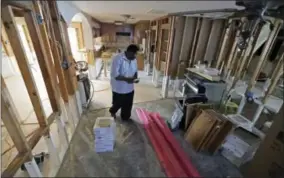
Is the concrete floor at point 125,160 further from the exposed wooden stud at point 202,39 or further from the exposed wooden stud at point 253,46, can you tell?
the exposed wooden stud at point 202,39

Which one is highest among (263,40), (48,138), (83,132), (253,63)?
(263,40)

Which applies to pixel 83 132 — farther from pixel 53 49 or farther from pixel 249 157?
pixel 249 157

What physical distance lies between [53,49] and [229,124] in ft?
6.84

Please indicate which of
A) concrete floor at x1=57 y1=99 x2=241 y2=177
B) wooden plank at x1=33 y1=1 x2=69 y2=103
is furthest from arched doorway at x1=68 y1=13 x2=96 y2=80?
concrete floor at x1=57 y1=99 x2=241 y2=177

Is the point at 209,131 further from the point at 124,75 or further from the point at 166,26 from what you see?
the point at 166,26

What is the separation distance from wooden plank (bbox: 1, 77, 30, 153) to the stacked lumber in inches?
66.1

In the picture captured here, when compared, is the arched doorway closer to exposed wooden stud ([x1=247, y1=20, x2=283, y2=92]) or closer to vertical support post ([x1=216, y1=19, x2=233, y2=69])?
exposed wooden stud ([x1=247, y1=20, x2=283, y2=92])

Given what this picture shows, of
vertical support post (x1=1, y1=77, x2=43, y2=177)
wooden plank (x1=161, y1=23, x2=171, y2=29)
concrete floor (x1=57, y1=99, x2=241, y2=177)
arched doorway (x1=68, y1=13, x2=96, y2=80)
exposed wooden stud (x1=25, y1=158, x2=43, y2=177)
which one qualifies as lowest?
concrete floor (x1=57, y1=99, x2=241, y2=177)

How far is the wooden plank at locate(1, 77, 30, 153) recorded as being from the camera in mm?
855

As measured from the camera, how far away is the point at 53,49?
5.11 feet

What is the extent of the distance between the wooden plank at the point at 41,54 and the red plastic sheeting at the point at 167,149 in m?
1.22

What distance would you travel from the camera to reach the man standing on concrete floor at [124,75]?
5.87 ft

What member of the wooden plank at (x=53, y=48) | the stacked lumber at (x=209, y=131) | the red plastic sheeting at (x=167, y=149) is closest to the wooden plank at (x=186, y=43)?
the red plastic sheeting at (x=167, y=149)

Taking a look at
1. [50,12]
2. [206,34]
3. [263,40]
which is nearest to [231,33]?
[206,34]
